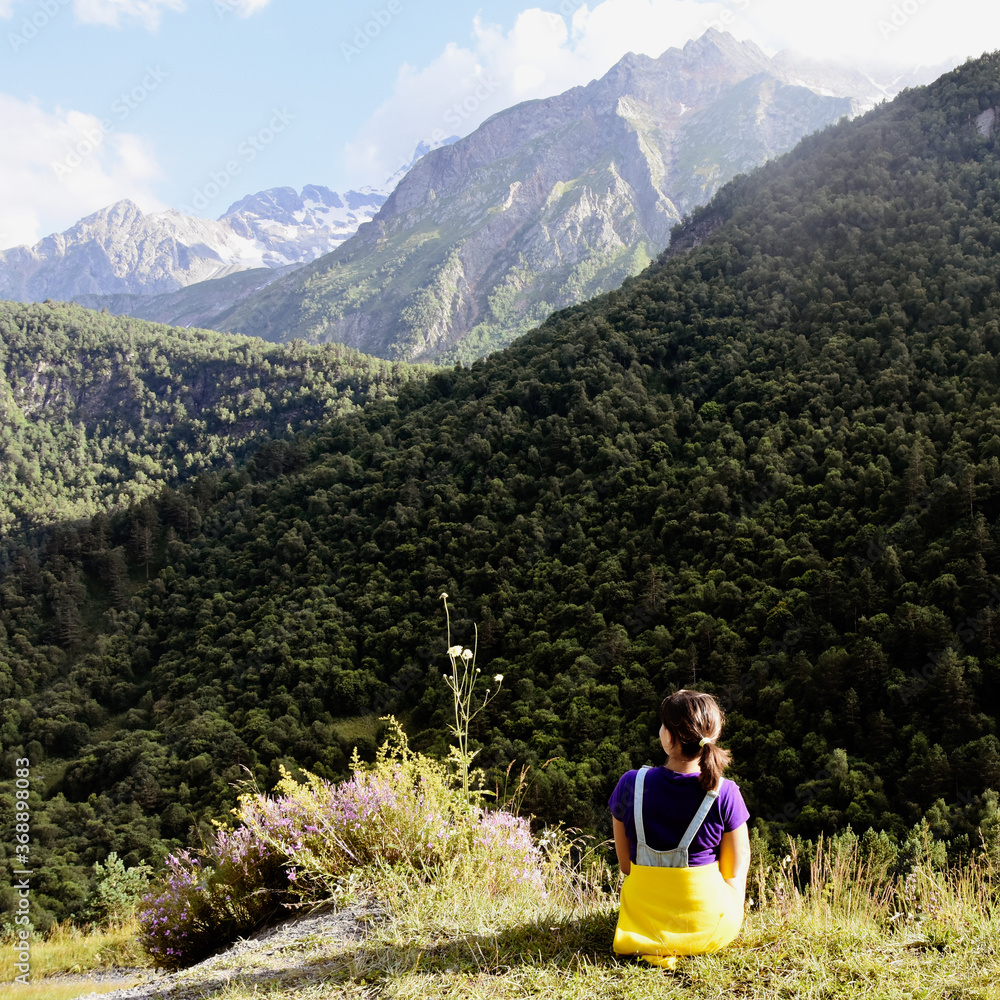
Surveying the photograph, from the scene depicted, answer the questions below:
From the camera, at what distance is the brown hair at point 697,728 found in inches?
163

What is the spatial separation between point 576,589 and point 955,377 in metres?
27.6

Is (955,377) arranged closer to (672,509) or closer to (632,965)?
(672,509)

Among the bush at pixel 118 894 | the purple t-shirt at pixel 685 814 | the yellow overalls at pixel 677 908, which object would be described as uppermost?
the purple t-shirt at pixel 685 814

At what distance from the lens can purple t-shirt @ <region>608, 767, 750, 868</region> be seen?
13.9ft

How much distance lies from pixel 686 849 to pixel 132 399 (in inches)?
7195

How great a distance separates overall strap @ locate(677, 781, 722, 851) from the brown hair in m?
0.04

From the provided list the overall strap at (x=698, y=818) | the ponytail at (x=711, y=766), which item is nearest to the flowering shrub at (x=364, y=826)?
the overall strap at (x=698, y=818)

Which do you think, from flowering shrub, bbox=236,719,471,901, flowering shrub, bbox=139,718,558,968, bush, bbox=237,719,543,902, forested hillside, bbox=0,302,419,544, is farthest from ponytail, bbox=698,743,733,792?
forested hillside, bbox=0,302,419,544

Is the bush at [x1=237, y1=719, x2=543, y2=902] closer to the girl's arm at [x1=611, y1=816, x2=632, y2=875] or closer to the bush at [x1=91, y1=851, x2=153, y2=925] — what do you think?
the girl's arm at [x1=611, y1=816, x2=632, y2=875]

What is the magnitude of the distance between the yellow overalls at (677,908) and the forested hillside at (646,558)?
20709 mm

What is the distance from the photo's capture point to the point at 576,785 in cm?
2853

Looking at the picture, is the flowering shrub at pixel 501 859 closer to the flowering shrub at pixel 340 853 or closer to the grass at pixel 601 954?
the flowering shrub at pixel 340 853

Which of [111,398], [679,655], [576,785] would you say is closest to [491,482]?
[679,655]

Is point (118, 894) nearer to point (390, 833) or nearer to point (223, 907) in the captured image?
point (223, 907)
